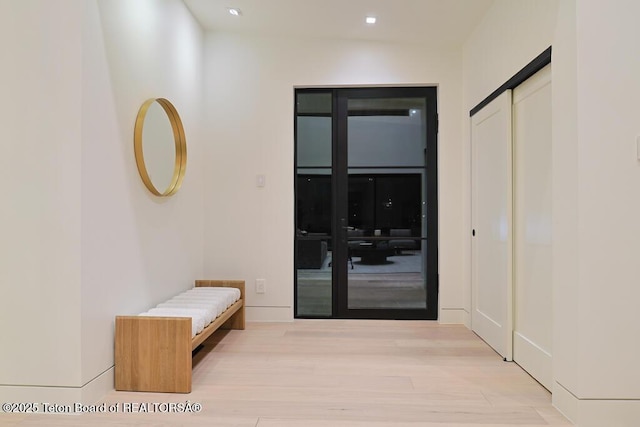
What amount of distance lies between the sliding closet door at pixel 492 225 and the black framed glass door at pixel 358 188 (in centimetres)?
52

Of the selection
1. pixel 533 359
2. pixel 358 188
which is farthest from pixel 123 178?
pixel 533 359

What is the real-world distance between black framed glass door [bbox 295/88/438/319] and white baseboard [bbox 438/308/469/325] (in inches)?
6.3

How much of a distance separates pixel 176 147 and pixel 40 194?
1.20m

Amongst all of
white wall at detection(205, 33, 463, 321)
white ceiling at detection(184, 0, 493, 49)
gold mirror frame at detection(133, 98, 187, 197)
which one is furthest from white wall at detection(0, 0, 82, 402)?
white wall at detection(205, 33, 463, 321)

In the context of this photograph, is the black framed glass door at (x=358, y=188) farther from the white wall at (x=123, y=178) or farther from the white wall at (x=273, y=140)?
the white wall at (x=123, y=178)

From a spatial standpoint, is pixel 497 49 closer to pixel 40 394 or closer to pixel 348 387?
pixel 348 387

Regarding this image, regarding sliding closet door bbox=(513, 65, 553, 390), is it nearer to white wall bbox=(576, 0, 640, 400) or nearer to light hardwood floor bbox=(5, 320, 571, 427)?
light hardwood floor bbox=(5, 320, 571, 427)

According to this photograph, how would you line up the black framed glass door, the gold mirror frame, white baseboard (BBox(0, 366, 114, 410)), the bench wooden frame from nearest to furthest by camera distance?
white baseboard (BBox(0, 366, 114, 410)) < the bench wooden frame < the gold mirror frame < the black framed glass door

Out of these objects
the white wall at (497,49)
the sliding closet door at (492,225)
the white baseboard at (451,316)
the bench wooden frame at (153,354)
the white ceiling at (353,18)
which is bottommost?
the white baseboard at (451,316)

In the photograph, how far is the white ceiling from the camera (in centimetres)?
309

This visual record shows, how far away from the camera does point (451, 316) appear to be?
371 centimetres

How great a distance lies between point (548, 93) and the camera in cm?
230

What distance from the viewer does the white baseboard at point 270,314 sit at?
12.3ft

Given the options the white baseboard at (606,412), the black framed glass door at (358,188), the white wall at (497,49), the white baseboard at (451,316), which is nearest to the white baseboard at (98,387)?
the black framed glass door at (358,188)
